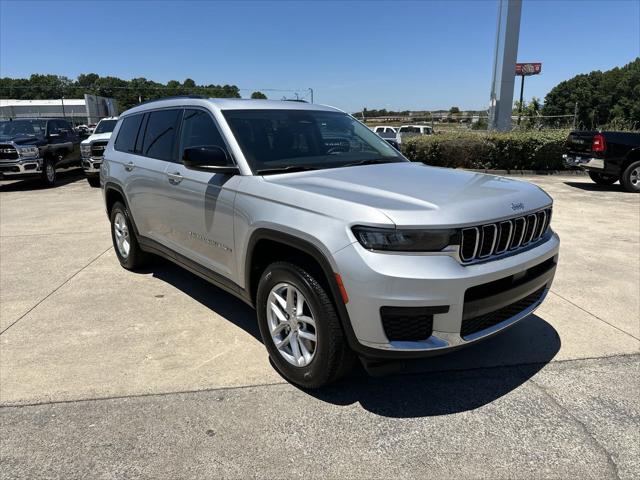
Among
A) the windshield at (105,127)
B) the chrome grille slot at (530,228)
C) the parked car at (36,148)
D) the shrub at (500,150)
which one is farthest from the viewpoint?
the shrub at (500,150)

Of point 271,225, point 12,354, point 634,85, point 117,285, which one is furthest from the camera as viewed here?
point 634,85

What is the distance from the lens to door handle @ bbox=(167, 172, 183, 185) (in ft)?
13.3

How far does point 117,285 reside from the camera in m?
5.21

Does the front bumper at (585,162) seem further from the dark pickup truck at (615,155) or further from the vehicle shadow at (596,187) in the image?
the vehicle shadow at (596,187)

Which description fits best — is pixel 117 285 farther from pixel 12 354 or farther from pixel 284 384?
pixel 284 384

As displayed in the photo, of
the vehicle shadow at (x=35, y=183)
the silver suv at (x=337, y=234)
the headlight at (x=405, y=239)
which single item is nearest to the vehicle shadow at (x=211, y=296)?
the silver suv at (x=337, y=234)

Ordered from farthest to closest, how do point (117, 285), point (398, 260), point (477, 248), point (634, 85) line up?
point (634, 85) → point (117, 285) → point (477, 248) → point (398, 260)

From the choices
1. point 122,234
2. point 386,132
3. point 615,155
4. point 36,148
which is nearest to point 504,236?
point 122,234

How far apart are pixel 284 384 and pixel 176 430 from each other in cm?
77

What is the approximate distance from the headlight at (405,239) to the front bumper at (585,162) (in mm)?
10628

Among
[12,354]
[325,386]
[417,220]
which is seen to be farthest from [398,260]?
[12,354]

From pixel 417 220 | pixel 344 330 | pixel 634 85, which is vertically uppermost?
pixel 634 85

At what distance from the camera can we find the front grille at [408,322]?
2545 millimetres

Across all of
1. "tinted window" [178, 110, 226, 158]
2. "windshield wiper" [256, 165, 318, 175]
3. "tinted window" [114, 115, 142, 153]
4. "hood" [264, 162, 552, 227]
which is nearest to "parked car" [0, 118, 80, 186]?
"tinted window" [114, 115, 142, 153]
